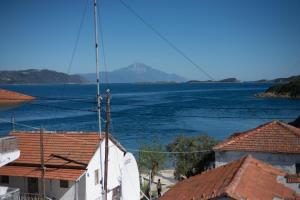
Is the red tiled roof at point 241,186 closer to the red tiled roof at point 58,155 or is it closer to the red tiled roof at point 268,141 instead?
the red tiled roof at point 268,141

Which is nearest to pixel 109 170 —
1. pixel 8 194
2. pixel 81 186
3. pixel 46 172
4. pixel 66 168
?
pixel 81 186

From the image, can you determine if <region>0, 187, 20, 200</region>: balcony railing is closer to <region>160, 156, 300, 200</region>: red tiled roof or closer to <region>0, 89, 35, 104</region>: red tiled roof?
<region>0, 89, 35, 104</region>: red tiled roof

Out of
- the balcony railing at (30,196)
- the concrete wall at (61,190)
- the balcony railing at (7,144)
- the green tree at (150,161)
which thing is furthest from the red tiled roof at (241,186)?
the green tree at (150,161)

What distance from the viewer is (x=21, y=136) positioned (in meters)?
30.8

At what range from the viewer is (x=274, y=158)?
26.5m

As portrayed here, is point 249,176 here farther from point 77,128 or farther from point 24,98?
point 77,128

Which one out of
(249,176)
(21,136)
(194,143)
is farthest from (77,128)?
(249,176)

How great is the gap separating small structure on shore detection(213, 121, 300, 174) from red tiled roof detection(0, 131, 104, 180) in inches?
339

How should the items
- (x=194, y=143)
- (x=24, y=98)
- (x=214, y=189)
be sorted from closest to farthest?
1. (x=214, y=189)
2. (x=24, y=98)
3. (x=194, y=143)

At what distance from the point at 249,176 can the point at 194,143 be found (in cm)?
2338

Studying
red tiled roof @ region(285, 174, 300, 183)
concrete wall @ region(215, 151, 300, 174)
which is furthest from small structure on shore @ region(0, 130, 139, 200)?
red tiled roof @ region(285, 174, 300, 183)

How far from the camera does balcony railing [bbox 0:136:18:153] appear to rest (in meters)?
22.7

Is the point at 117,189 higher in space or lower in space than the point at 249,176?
lower

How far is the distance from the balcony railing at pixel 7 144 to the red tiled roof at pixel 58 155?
136 inches
